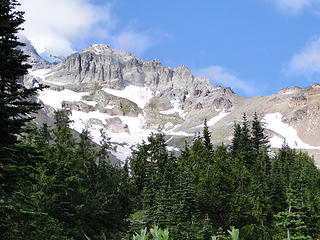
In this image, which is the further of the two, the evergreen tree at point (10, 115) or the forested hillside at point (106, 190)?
the forested hillside at point (106, 190)

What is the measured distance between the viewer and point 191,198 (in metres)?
28.1

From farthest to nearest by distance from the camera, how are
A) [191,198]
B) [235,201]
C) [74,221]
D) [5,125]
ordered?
[235,201]
[191,198]
[74,221]
[5,125]

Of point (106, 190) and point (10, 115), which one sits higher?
point (10, 115)

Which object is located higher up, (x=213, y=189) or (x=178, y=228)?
(x=213, y=189)

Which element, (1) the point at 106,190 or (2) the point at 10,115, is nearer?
(2) the point at 10,115

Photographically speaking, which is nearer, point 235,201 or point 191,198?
point 191,198

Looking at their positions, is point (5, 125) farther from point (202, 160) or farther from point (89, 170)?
point (202, 160)

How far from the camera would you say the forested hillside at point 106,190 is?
12.1 metres

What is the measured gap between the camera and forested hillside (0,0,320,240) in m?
12.1

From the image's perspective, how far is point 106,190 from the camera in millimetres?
37094

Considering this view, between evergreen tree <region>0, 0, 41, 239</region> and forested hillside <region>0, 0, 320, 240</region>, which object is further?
forested hillside <region>0, 0, 320, 240</region>

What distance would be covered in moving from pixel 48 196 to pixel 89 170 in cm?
1190

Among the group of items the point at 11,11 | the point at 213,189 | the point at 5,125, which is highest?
the point at 11,11

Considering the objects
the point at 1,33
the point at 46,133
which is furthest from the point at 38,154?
the point at 46,133
